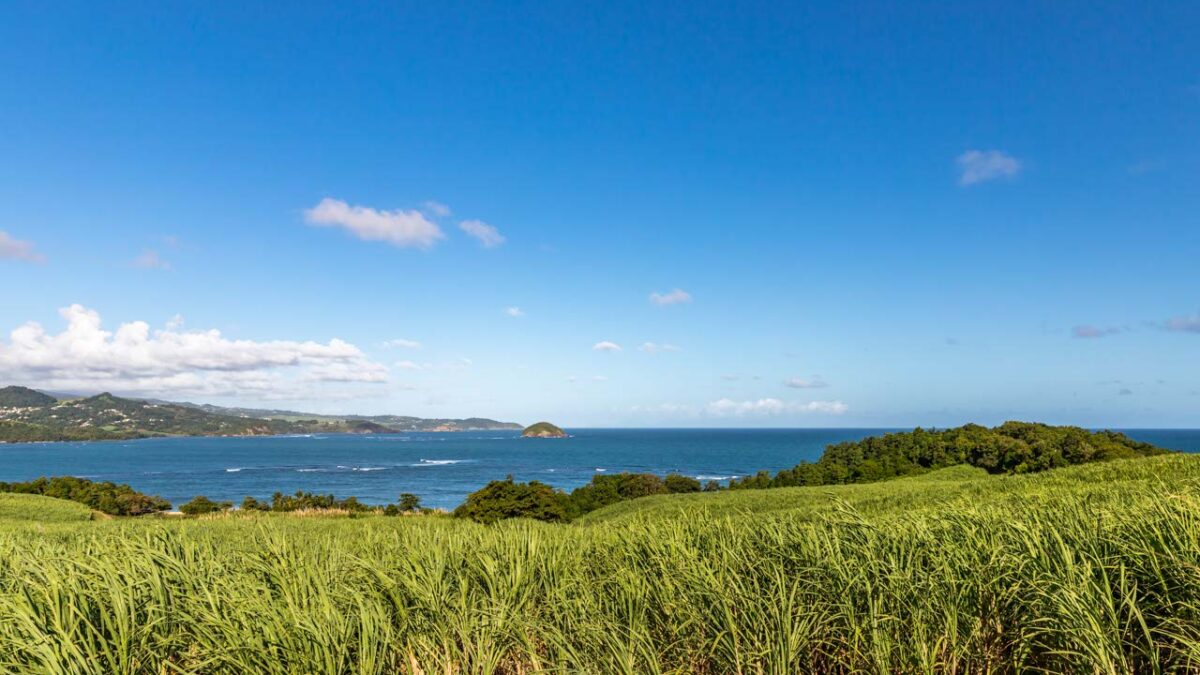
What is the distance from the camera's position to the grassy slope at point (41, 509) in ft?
69.4

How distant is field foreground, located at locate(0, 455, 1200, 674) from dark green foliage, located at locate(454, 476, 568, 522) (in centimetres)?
2228

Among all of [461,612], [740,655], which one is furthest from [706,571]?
[461,612]

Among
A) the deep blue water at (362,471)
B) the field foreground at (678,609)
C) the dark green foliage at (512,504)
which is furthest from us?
the deep blue water at (362,471)

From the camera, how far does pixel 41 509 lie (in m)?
22.3

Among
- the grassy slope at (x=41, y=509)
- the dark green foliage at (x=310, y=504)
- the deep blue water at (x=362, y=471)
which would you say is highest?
the grassy slope at (x=41, y=509)

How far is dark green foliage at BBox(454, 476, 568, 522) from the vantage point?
26.2 meters

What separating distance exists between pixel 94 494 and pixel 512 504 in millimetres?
24527

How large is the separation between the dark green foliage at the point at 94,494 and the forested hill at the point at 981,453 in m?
32.7

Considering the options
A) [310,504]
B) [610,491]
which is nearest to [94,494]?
[310,504]

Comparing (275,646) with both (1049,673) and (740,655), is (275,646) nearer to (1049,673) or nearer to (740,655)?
(740,655)

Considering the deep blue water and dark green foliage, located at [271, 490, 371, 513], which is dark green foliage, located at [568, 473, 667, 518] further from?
the deep blue water

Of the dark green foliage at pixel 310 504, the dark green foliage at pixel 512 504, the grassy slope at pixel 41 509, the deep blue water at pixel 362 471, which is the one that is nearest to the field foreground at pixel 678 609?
the dark green foliage at pixel 512 504

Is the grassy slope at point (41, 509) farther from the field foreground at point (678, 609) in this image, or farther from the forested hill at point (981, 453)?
the forested hill at point (981, 453)

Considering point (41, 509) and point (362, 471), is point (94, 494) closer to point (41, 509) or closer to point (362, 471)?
point (41, 509)
